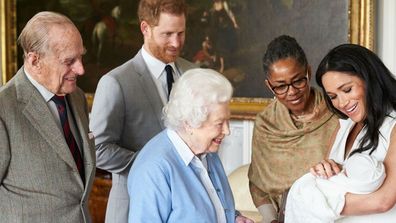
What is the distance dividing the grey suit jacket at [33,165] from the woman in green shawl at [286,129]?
3.40 ft

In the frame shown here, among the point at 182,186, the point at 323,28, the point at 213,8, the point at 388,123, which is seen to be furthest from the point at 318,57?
the point at 182,186

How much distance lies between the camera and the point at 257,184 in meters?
3.56

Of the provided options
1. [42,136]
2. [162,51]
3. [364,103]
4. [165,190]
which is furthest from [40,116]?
[364,103]

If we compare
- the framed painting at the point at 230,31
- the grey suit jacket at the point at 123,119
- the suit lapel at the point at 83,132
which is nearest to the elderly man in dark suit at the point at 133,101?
the grey suit jacket at the point at 123,119

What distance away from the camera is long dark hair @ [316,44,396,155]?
2.73m

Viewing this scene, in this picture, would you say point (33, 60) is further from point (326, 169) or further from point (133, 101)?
point (326, 169)

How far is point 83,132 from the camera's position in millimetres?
3129

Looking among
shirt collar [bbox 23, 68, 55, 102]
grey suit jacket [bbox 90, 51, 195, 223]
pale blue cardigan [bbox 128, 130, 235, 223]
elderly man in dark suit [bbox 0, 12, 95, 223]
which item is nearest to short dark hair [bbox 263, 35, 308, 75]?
grey suit jacket [bbox 90, 51, 195, 223]

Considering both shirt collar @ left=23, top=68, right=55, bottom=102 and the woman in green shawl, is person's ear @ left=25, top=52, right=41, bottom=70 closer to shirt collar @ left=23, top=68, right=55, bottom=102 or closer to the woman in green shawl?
shirt collar @ left=23, top=68, right=55, bottom=102

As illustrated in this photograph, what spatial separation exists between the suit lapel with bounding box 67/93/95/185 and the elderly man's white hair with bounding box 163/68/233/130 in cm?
55

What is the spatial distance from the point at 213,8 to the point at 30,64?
10.5 feet

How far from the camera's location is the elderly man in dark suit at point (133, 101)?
11.8 feet

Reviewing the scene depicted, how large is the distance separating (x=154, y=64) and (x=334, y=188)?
1.52 meters

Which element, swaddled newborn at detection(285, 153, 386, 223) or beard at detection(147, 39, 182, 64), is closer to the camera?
swaddled newborn at detection(285, 153, 386, 223)
